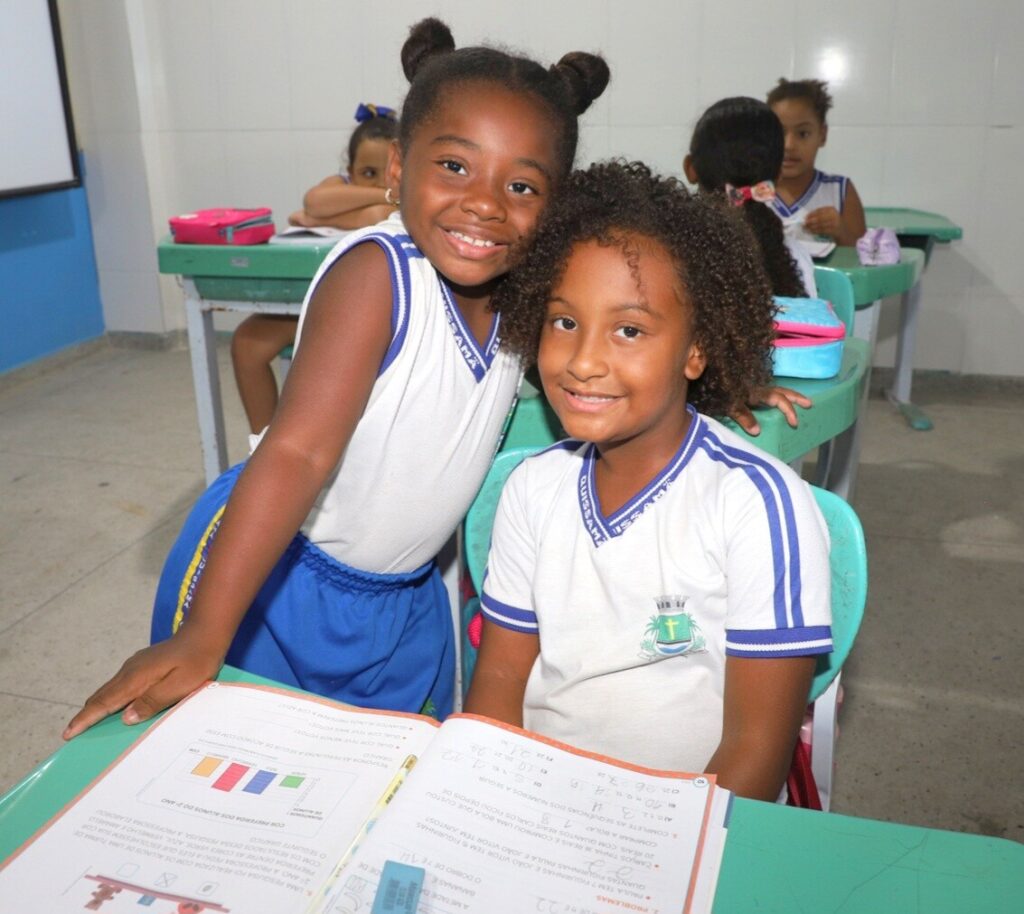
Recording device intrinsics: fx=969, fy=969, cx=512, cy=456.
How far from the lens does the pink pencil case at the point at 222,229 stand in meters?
2.34

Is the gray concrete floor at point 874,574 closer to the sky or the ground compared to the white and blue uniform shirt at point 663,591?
closer to the ground

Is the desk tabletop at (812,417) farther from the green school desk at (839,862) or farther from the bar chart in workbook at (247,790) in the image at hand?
the bar chart in workbook at (247,790)

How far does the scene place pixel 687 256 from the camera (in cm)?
102

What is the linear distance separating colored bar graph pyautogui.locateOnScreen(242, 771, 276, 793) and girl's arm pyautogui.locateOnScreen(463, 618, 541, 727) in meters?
0.42

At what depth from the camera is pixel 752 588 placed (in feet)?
3.01

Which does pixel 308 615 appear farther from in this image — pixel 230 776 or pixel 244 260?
pixel 244 260

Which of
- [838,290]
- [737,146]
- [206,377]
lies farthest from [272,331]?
[838,290]

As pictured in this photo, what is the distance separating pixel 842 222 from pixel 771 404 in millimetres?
2329

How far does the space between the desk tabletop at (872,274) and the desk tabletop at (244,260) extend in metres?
1.24

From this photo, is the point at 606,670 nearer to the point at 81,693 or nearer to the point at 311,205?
the point at 81,693

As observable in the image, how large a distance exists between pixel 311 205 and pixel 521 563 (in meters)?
2.13

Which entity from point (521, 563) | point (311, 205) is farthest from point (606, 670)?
point (311, 205)

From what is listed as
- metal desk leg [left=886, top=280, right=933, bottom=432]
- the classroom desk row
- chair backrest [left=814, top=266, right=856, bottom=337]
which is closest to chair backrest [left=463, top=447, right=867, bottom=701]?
the classroom desk row

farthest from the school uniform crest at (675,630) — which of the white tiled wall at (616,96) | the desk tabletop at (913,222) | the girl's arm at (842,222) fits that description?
the white tiled wall at (616,96)
